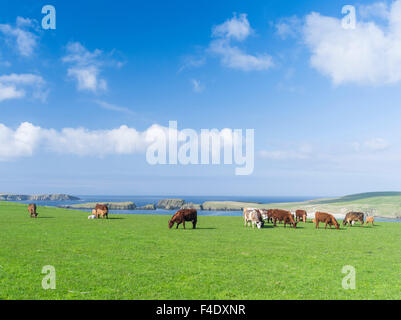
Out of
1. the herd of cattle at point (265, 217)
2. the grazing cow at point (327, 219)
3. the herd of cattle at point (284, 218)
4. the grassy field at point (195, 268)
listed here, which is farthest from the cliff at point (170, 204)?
the grassy field at point (195, 268)

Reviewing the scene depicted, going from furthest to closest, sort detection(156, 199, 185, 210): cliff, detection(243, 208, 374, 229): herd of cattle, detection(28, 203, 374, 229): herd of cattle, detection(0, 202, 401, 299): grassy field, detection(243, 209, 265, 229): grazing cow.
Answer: detection(156, 199, 185, 210): cliff
detection(243, 208, 374, 229): herd of cattle
detection(243, 209, 265, 229): grazing cow
detection(28, 203, 374, 229): herd of cattle
detection(0, 202, 401, 299): grassy field

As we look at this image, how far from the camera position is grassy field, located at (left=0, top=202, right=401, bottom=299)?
974 cm

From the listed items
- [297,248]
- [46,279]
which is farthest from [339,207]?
[46,279]

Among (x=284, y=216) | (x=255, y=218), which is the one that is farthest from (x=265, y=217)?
(x=255, y=218)

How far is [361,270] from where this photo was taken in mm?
12703

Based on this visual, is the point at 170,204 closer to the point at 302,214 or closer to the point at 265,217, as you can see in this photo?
the point at 302,214

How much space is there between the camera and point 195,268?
497 inches

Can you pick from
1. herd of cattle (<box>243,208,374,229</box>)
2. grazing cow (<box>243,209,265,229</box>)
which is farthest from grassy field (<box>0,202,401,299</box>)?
herd of cattle (<box>243,208,374,229</box>)

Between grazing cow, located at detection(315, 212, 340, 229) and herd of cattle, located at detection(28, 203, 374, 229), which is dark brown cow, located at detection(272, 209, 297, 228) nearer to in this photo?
herd of cattle, located at detection(28, 203, 374, 229)

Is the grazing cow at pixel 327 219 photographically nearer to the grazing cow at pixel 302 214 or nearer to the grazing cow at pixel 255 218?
the grazing cow at pixel 255 218

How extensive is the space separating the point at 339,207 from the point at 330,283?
83.0 m
